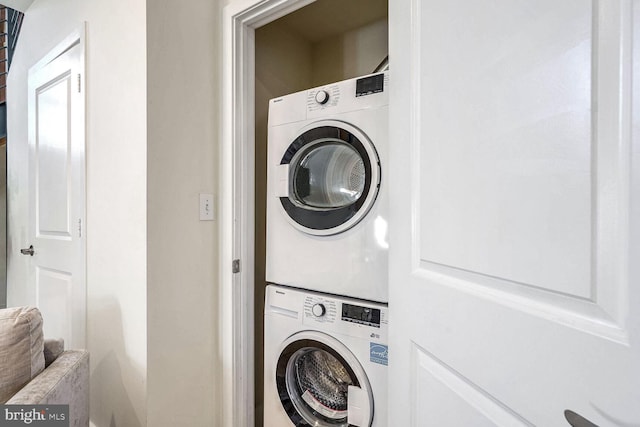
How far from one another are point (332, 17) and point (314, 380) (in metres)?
2.09

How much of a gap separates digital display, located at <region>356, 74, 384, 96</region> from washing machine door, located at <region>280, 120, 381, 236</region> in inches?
5.7

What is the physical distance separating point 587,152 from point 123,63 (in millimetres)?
1658

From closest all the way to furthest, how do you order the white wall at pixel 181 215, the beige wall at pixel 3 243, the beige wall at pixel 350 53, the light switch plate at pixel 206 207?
the white wall at pixel 181 215 < the light switch plate at pixel 206 207 < the beige wall at pixel 350 53 < the beige wall at pixel 3 243

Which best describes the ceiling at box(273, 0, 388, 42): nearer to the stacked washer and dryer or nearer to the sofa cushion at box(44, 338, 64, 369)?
the stacked washer and dryer

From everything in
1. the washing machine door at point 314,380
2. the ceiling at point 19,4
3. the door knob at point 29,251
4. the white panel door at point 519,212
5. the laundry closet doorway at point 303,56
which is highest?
the ceiling at point 19,4

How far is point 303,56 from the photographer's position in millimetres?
2383

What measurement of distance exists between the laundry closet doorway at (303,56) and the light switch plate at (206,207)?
449 mm

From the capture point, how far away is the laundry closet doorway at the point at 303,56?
2.01 m

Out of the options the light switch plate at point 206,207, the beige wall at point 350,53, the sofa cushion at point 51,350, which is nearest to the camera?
the sofa cushion at point 51,350

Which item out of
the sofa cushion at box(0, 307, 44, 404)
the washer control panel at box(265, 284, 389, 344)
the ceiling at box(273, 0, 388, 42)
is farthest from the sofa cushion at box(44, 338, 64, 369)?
the ceiling at box(273, 0, 388, 42)

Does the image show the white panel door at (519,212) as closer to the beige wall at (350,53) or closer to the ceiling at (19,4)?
the beige wall at (350,53)

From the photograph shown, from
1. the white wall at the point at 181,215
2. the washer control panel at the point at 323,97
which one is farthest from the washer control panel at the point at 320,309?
the washer control panel at the point at 323,97

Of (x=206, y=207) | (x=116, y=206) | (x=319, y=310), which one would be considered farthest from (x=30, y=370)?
(x=319, y=310)

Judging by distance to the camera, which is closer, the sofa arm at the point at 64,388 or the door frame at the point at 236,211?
the sofa arm at the point at 64,388
